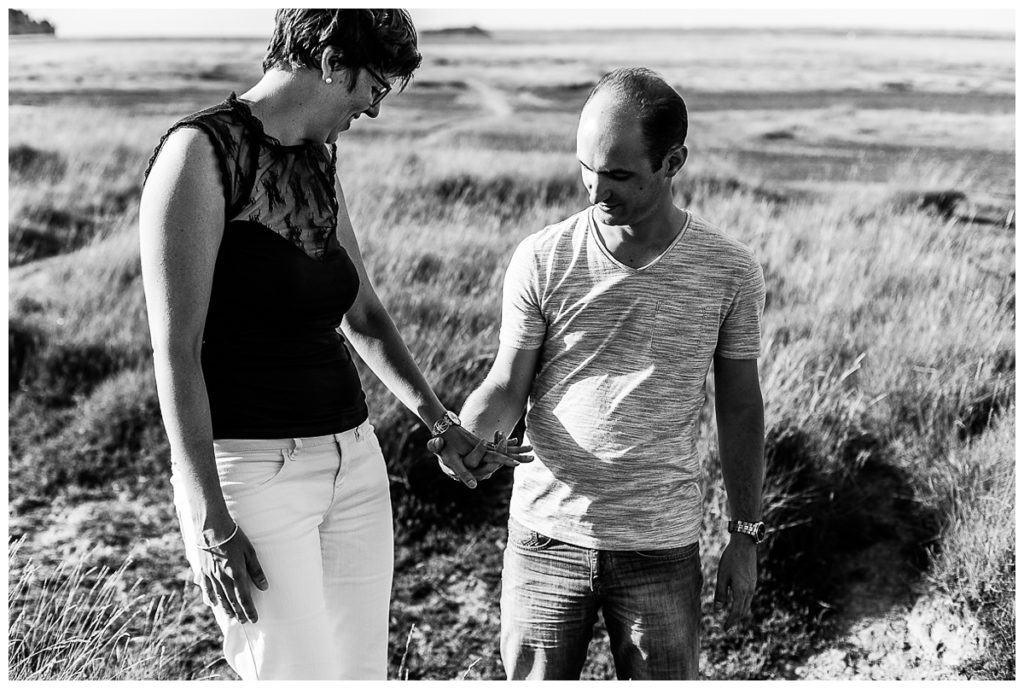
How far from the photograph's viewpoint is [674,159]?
6.23ft

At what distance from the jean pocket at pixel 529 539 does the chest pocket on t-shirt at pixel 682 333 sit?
43cm

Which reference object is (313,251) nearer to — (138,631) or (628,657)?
(628,657)

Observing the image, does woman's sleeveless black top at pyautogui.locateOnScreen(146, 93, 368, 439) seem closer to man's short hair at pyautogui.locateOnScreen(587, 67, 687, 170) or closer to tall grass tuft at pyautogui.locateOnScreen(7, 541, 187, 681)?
man's short hair at pyautogui.locateOnScreen(587, 67, 687, 170)

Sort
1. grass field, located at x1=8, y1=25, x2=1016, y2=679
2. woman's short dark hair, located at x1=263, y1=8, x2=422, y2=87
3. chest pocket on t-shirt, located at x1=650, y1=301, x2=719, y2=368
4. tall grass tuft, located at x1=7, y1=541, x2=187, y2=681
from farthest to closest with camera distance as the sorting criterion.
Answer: grass field, located at x1=8, y1=25, x2=1016, y2=679
tall grass tuft, located at x1=7, y1=541, x2=187, y2=681
chest pocket on t-shirt, located at x1=650, y1=301, x2=719, y2=368
woman's short dark hair, located at x1=263, y1=8, x2=422, y2=87

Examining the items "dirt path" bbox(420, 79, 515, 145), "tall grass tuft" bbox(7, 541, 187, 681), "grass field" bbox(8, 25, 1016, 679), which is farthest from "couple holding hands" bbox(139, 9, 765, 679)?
"dirt path" bbox(420, 79, 515, 145)

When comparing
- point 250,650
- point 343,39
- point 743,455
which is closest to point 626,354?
point 743,455

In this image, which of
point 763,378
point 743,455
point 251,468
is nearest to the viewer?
point 251,468

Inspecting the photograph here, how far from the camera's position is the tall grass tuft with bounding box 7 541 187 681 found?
2.76m

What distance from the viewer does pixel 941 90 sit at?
844cm

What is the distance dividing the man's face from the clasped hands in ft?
1.70

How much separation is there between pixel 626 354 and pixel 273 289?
70 centimetres

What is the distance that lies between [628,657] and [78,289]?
4.95 metres

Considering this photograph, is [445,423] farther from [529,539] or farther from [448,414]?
[529,539]

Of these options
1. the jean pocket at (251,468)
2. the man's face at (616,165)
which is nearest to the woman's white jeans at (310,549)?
the jean pocket at (251,468)
